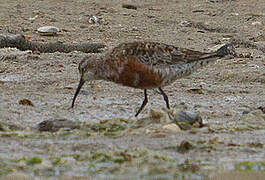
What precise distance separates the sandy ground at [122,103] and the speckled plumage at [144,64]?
439 mm

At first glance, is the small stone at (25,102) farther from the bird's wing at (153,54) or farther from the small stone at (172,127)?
the small stone at (172,127)

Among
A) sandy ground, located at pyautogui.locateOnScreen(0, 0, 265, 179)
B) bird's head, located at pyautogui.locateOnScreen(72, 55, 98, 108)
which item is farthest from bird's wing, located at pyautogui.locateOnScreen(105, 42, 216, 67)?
sandy ground, located at pyautogui.locateOnScreen(0, 0, 265, 179)

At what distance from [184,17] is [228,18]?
125 centimetres

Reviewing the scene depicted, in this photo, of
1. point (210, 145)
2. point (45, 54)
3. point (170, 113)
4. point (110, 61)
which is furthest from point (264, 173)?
point (45, 54)

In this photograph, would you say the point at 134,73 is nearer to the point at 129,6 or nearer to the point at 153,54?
the point at 153,54

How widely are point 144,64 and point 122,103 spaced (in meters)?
1.00

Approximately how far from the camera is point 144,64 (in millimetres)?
6562

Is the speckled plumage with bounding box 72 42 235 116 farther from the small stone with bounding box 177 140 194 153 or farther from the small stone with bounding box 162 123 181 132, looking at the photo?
the small stone with bounding box 177 140 194 153

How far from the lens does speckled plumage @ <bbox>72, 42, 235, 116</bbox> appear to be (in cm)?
652

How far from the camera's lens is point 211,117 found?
6656mm

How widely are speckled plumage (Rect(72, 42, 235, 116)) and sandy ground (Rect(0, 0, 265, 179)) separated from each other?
0.44m

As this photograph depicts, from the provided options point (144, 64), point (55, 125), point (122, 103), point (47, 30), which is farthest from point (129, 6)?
point (55, 125)

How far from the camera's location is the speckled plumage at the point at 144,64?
6.52 meters

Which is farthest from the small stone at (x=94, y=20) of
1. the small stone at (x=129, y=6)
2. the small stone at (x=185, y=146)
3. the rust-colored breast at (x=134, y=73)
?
the small stone at (x=185, y=146)
